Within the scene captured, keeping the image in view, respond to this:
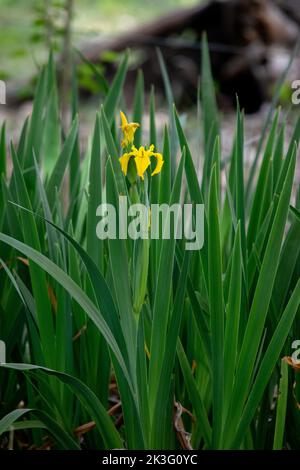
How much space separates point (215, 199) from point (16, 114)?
12.9ft

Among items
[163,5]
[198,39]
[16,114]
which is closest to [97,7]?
[163,5]

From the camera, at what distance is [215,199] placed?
0.90 meters

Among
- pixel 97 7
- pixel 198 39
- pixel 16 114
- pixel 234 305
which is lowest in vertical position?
pixel 234 305

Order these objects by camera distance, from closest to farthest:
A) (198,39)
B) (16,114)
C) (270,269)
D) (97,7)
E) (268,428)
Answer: (270,269) → (268,428) → (16,114) → (198,39) → (97,7)

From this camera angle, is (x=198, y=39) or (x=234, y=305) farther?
(x=198, y=39)

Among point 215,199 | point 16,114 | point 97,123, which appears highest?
point 16,114

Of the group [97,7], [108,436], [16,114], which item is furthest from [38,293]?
[97,7]

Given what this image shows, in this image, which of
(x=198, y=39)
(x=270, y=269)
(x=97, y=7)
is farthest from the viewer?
(x=97, y=7)

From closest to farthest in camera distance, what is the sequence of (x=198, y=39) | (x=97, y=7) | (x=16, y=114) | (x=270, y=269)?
(x=270, y=269) → (x=16, y=114) → (x=198, y=39) → (x=97, y=7)

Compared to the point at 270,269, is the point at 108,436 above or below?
below
